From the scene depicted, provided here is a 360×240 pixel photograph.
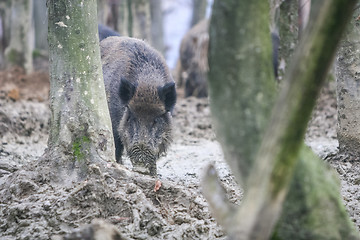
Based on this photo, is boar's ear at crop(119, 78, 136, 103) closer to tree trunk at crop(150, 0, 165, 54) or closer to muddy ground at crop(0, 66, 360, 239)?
muddy ground at crop(0, 66, 360, 239)

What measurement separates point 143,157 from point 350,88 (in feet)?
7.80

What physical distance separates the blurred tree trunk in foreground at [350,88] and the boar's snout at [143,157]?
2.11 meters

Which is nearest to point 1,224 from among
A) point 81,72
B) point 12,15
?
point 81,72

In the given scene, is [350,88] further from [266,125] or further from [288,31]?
[266,125]

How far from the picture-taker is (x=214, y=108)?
2631 millimetres

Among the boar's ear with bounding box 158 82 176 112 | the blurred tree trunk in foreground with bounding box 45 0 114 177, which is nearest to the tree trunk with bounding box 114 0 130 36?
the boar's ear with bounding box 158 82 176 112

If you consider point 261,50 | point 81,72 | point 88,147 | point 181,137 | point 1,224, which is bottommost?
point 181,137

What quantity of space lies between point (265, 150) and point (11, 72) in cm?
1043

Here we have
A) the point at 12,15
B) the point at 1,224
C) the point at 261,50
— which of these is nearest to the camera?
the point at 261,50

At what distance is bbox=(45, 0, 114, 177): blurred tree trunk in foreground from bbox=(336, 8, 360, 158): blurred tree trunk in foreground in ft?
8.96

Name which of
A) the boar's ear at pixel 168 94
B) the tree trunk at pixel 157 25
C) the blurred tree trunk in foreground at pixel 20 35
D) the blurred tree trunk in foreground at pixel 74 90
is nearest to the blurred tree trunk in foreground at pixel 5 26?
the blurred tree trunk in foreground at pixel 20 35

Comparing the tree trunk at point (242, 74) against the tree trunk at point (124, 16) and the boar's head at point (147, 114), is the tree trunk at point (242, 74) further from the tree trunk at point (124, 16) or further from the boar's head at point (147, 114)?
the tree trunk at point (124, 16)

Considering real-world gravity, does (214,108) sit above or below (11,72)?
above

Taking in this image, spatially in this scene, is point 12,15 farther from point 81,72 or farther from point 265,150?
point 265,150
